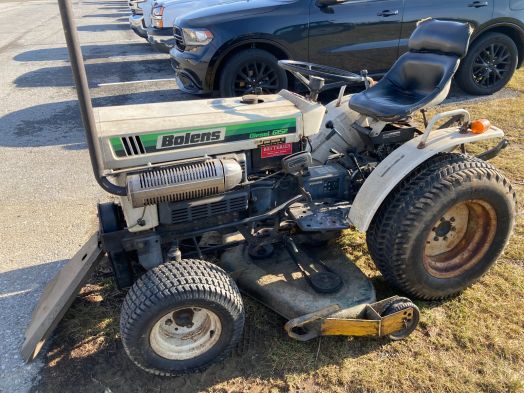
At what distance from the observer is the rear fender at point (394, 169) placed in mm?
2570

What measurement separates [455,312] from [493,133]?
44.7 inches

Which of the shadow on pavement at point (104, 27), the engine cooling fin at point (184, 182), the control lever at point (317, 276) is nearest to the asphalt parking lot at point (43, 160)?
the engine cooling fin at point (184, 182)

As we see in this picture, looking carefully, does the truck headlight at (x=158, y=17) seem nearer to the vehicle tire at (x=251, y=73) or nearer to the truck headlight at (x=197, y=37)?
the truck headlight at (x=197, y=37)

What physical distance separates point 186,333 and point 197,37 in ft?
14.5

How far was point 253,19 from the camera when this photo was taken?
5.84m

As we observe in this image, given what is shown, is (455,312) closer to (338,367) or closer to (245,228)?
(338,367)

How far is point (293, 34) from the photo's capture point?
5969mm

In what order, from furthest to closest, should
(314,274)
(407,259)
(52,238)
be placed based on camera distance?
(52,238), (314,274), (407,259)

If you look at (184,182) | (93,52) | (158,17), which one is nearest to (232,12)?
(158,17)

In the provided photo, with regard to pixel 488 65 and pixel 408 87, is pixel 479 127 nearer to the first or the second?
pixel 408 87

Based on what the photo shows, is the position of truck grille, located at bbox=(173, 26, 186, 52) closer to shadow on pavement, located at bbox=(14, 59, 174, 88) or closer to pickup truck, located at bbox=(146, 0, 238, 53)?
pickup truck, located at bbox=(146, 0, 238, 53)

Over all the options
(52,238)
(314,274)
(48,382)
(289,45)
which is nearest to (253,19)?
(289,45)

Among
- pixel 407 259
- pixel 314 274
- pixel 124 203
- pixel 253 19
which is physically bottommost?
pixel 314 274

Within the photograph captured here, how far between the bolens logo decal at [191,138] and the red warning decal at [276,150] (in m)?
0.27
